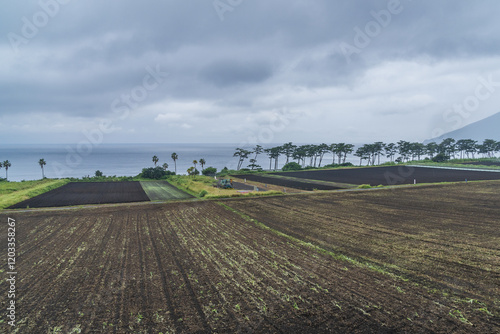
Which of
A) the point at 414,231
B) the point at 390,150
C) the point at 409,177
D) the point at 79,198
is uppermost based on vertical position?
the point at 390,150

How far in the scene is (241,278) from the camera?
10297mm

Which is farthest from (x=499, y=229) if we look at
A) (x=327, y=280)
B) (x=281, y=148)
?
(x=281, y=148)

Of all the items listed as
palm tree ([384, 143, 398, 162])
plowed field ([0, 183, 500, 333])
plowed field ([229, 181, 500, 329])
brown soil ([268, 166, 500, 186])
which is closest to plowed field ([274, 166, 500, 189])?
brown soil ([268, 166, 500, 186])

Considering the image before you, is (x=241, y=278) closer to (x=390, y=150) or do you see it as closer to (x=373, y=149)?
(x=373, y=149)

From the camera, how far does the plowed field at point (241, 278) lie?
7.57 metres

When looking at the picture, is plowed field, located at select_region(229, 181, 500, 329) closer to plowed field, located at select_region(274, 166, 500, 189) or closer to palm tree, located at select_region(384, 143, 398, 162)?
plowed field, located at select_region(274, 166, 500, 189)

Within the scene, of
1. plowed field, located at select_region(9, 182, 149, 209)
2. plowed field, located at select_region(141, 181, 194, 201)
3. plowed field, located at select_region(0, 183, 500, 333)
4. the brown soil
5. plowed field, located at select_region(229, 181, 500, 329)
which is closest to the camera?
plowed field, located at select_region(0, 183, 500, 333)

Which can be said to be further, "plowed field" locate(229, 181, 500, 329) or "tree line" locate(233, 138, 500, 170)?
"tree line" locate(233, 138, 500, 170)

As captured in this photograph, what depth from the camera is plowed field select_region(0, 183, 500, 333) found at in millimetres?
7574

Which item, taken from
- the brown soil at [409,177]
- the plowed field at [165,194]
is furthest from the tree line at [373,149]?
the plowed field at [165,194]

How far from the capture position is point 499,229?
16297 mm

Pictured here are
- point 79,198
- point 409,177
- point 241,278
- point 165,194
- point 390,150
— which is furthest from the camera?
point 390,150

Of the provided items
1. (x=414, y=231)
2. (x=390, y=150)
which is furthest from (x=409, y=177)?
(x=390, y=150)

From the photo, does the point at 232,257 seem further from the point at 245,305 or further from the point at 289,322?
the point at 289,322
